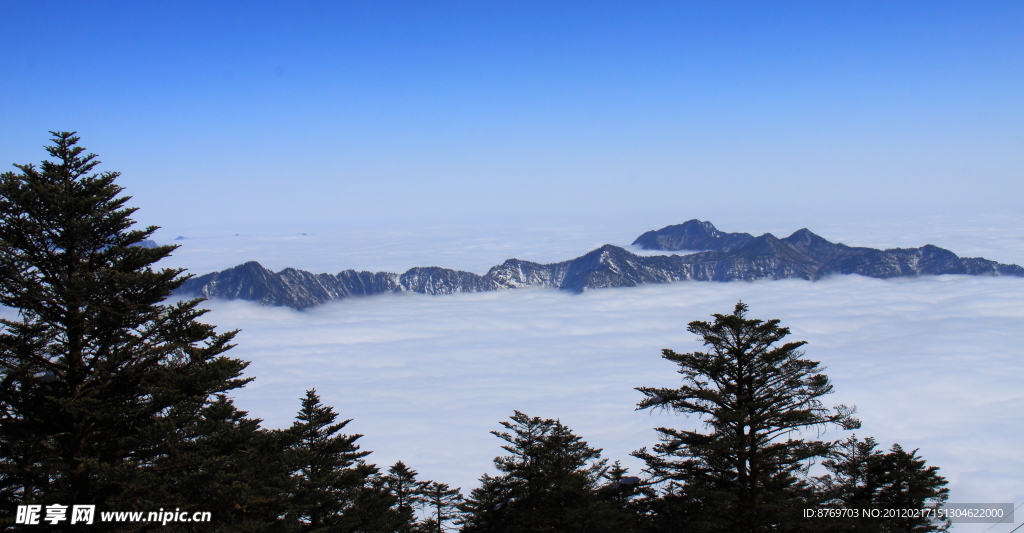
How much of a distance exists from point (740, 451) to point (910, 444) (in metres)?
95.0

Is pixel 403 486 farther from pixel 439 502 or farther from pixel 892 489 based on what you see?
pixel 892 489

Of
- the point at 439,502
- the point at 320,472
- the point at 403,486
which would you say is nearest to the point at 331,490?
the point at 320,472

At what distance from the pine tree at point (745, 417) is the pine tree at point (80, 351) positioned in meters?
13.9

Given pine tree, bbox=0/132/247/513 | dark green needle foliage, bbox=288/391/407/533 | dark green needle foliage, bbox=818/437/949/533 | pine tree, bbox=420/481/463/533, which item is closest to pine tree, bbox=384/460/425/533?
pine tree, bbox=420/481/463/533

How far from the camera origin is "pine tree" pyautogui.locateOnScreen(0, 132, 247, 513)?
1298 centimetres

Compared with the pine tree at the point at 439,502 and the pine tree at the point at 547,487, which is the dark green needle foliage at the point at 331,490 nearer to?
the pine tree at the point at 547,487

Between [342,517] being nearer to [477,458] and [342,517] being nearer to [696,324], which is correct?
[696,324]

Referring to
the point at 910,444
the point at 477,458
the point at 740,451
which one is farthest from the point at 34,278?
the point at 910,444

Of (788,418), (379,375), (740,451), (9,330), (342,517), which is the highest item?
(9,330)

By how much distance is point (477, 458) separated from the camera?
316 ft

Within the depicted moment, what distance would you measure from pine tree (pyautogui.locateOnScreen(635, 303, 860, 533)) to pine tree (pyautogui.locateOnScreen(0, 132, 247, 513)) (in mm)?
13900

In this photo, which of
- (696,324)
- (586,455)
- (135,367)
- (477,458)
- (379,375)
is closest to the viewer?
(135,367)

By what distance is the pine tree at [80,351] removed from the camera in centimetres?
1298

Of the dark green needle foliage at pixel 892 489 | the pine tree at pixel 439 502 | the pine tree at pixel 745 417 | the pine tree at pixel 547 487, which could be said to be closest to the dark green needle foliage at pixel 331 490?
the pine tree at pixel 547 487
